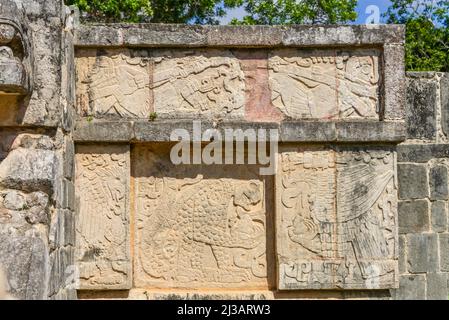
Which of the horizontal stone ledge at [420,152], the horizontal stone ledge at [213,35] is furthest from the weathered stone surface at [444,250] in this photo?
the horizontal stone ledge at [213,35]

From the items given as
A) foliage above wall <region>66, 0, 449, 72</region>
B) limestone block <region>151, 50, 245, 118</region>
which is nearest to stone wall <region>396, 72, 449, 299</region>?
limestone block <region>151, 50, 245, 118</region>

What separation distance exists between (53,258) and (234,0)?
14181mm

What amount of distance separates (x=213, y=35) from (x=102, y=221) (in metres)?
1.85

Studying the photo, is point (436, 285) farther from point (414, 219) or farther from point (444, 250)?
point (414, 219)

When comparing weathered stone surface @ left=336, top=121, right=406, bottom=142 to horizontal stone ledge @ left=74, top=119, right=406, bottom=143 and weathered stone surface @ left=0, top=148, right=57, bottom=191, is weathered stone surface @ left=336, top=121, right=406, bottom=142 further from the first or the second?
weathered stone surface @ left=0, top=148, right=57, bottom=191

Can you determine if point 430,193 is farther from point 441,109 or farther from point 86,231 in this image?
point 86,231

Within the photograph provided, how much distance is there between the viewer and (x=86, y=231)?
19.7 ft

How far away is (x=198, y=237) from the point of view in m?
6.16

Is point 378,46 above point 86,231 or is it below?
Answer: above

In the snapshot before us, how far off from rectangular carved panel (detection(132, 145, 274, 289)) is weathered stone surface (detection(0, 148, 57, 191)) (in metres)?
1.07

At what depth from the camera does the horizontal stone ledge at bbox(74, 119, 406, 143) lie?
6.01m

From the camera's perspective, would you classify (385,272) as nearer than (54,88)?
No

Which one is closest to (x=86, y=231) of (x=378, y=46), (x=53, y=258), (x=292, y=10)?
(x=53, y=258)
